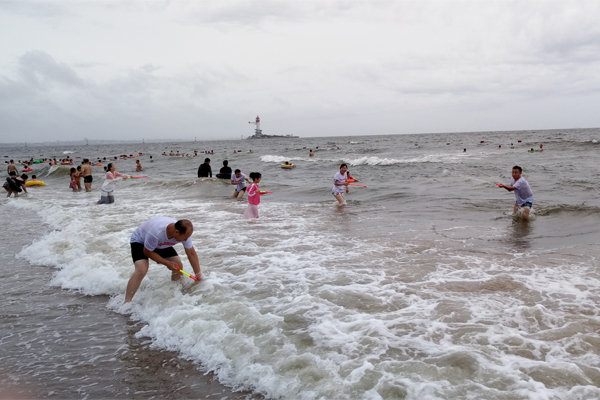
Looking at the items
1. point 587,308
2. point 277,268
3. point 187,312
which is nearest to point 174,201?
point 277,268

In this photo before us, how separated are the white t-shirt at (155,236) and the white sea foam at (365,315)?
760 millimetres

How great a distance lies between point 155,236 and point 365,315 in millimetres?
3013

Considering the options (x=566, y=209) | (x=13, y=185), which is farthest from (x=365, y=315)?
(x=13, y=185)

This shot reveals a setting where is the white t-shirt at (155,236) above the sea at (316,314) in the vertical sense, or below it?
above

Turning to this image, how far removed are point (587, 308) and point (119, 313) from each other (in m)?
6.12

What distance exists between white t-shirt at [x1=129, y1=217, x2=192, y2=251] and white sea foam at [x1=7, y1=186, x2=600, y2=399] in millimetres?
760

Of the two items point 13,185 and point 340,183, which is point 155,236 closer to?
point 340,183

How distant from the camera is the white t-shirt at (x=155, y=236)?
5.64 meters

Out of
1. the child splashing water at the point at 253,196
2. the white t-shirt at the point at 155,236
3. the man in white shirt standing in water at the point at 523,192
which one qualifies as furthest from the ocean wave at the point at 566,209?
the white t-shirt at the point at 155,236

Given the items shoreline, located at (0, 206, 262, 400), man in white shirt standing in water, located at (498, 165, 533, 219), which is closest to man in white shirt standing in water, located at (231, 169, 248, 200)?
man in white shirt standing in water, located at (498, 165, 533, 219)

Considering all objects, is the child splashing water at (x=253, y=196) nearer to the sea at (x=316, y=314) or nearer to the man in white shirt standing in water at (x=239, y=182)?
the sea at (x=316, y=314)

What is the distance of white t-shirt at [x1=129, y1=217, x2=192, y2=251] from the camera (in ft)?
18.5

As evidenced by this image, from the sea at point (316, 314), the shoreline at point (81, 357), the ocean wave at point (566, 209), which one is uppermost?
the ocean wave at point (566, 209)

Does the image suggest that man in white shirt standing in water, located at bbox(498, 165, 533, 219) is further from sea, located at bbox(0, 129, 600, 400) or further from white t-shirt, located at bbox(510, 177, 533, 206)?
sea, located at bbox(0, 129, 600, 400)
